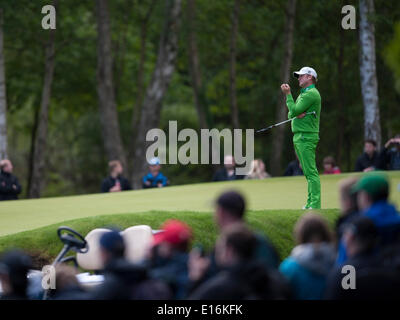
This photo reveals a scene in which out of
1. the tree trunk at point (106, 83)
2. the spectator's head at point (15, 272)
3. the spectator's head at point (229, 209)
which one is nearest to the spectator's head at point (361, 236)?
the spectator's head at point (229, 209)

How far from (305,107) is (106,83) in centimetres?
1837

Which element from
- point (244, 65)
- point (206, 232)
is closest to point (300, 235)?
point (206, 232)

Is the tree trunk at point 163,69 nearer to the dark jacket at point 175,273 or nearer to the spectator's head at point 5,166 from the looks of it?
the spectator's head at point 5,166

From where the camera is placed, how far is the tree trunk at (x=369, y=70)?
81.8ft

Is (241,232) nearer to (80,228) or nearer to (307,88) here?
(80,228)

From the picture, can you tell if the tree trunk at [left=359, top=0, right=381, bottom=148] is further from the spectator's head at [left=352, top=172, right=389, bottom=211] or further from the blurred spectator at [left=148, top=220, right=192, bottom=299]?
the blurred spectator at [left=148, top=220, right=192, bottom=299]

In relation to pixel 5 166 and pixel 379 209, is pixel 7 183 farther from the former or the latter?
pixel 379 209

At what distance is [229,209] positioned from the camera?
6629 millimetres

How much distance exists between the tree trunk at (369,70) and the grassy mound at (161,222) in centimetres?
1360

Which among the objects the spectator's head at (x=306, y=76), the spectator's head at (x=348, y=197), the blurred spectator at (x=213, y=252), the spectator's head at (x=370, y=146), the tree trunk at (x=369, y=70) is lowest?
the blurred spectator at (x=213, y=252)

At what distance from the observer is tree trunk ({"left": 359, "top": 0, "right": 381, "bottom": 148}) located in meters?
24.9

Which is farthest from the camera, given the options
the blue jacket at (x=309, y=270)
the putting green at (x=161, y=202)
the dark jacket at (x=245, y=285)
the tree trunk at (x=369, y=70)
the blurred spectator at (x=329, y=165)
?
the tree trunk at (x=369, y=70)

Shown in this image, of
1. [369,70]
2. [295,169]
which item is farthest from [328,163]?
[369,70]

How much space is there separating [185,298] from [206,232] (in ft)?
18.3
